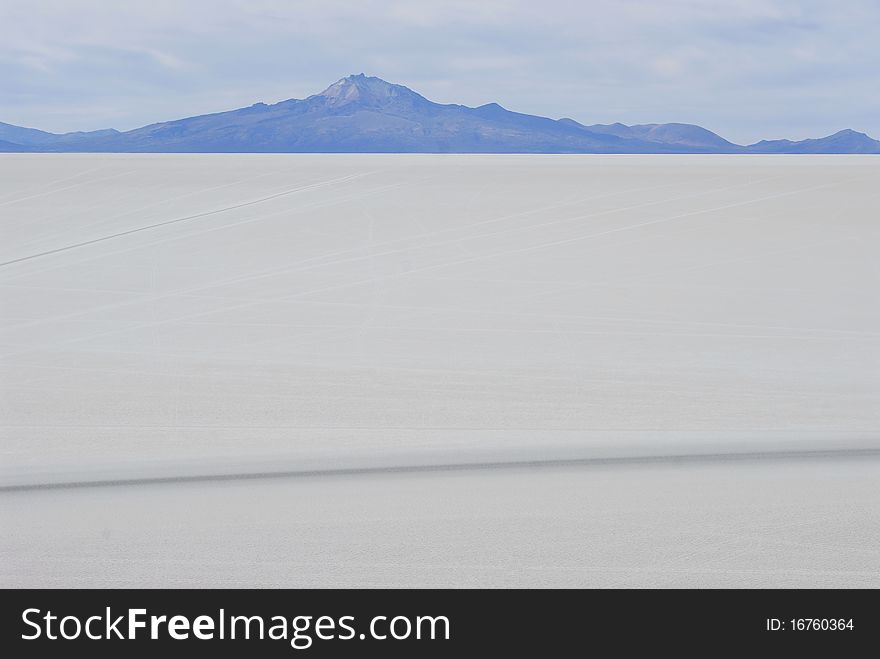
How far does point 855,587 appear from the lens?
7.54 feet

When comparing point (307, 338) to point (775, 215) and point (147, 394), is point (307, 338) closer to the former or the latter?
point (147, 394)

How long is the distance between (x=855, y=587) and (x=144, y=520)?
2.01 meters

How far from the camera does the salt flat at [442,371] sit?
2701mm

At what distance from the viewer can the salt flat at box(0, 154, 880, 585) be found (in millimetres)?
2701

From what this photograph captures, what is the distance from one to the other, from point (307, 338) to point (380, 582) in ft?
9.37

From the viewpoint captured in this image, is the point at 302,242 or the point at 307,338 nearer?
the point at 307,338

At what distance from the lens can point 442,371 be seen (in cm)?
448

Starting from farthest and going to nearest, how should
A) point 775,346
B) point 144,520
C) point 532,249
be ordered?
point 532,249 → point 775,346 → point 144,520

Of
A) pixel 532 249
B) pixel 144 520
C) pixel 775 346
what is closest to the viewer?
pixel 144 520
